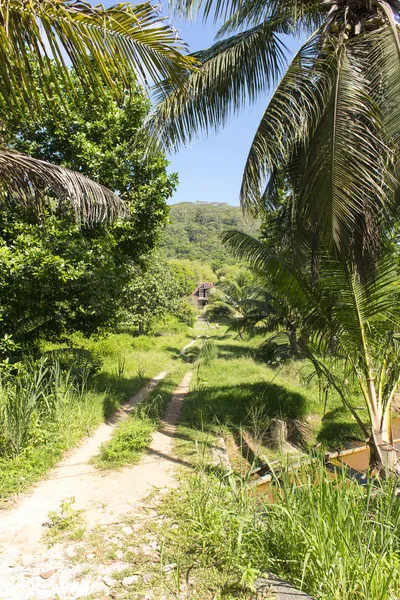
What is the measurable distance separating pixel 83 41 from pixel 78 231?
14.1 feet

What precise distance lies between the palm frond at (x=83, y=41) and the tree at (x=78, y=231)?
2845mm

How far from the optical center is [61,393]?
544 centimetres

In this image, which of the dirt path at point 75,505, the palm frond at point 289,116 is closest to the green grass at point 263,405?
the dirt path at point 75,505

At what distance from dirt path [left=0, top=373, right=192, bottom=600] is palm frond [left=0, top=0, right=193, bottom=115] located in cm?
336

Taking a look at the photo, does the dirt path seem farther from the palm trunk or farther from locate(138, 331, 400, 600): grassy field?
the palm trunk

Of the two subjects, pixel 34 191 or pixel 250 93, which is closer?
pixel 34 191

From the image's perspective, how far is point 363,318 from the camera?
4328 mm

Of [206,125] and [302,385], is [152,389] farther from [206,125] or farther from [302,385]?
[206,125]

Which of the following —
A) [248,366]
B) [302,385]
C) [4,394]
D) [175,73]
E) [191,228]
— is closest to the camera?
[175,73]

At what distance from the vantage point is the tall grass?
213 centimetres

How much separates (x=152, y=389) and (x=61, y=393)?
438 centimetres

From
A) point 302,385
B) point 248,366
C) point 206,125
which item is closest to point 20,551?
point 206,125

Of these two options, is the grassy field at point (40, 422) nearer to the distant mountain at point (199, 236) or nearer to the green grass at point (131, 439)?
the green grass at point (131, 439)

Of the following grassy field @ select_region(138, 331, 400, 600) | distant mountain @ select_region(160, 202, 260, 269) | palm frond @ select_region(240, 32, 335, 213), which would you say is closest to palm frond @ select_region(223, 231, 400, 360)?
→ palm frond @ select_region(240, 32, 335, 213)
